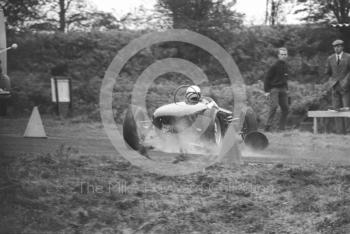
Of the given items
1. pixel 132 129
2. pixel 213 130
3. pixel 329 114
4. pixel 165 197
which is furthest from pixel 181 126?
pixel 329 114

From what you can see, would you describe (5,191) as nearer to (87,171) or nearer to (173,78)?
(87,171)

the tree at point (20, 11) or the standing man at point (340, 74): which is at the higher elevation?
the tree at point (20, 11)

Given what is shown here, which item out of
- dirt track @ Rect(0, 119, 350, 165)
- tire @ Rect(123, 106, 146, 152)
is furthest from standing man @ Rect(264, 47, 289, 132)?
tire @ Rect(123, 106, 146, 152)

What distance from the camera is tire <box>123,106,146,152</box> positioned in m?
11.9

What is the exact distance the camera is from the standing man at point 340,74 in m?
16.5

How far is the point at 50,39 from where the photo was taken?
24094mm

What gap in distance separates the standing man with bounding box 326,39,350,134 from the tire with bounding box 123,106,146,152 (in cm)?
613

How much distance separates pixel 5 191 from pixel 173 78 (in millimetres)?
14860

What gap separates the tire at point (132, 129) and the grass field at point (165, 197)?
75 cm

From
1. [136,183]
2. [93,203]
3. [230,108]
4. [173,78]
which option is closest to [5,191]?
[93,203]

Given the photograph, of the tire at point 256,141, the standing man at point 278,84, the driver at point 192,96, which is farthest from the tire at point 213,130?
the standing man at point 278,84

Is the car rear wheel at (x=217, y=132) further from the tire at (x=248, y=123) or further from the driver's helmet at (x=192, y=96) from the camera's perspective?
the tire at (x=248, y=123)

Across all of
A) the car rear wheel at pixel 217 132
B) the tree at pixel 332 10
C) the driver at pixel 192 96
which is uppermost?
the tree at pixel 332 10

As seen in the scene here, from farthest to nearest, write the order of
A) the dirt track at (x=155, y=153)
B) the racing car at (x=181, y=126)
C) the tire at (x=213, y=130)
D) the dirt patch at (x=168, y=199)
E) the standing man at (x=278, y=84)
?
the standing man at (x=278, y=84) → the tire at (x=213, y=130) → the racing car at (x=181, y=126) → the dirt track at (x=155, y=153) → the dirt patch at (x=168, y=199)
